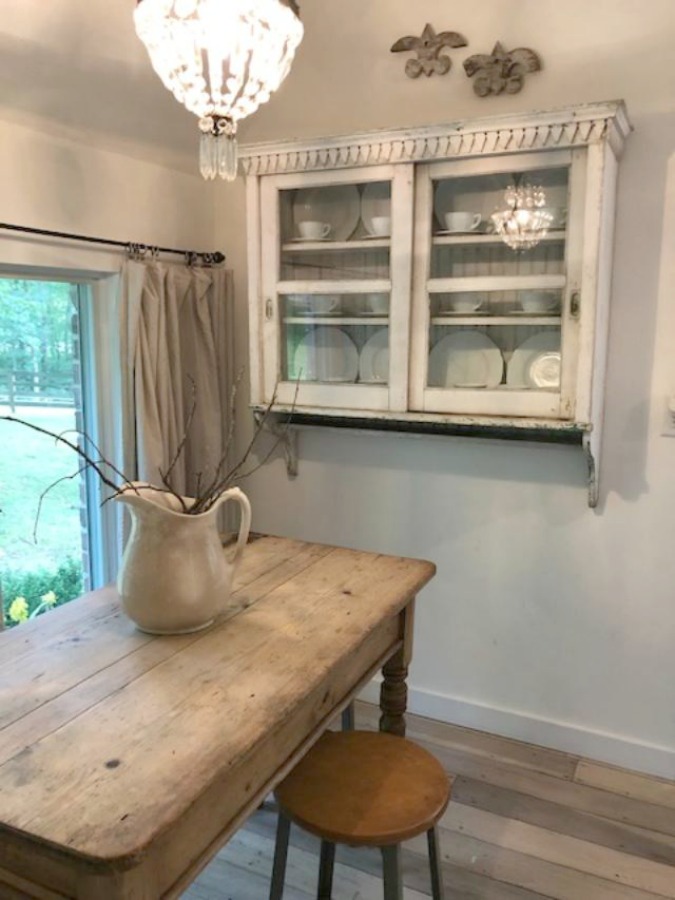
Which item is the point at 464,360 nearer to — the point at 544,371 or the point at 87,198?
the point at 544,371

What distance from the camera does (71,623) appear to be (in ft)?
4.93

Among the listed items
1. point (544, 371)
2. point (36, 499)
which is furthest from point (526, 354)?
point (36, 499)

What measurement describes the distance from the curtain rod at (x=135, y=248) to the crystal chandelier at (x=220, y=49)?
0.90 metres

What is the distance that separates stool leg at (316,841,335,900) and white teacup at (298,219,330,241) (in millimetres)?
1834

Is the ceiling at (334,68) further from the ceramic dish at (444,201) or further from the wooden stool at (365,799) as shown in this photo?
the wooden stool at (365,799)

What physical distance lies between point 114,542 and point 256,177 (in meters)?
1.38

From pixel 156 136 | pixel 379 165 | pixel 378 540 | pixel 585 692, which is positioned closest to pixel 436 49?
pixel 379 165

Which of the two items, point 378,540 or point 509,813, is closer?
point 509,813

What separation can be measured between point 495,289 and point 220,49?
1188 millimetres

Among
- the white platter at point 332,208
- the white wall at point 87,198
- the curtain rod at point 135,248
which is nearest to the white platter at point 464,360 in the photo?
the white platter at point 332,208

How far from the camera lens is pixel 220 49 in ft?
4.37

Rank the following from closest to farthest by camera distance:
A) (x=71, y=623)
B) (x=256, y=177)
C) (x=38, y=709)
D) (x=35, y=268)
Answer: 1. (x=38, y=709)
2. (x=71, y=623)
3. (x=35, y=268)
4. (x=256, y=177)

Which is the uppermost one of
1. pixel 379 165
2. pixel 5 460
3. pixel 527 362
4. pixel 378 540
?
pixel 379 165

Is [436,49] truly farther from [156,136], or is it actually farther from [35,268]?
[35,268]
